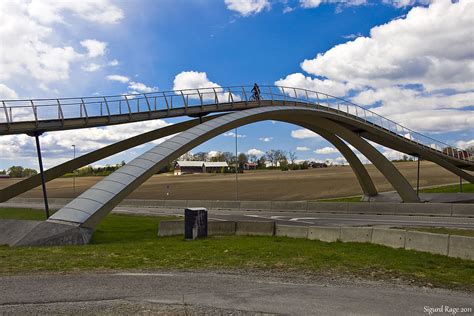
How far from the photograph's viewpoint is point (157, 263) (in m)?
12.1

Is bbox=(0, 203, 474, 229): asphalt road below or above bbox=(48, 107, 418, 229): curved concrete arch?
below

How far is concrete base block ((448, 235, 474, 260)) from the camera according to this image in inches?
455

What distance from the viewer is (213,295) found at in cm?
802

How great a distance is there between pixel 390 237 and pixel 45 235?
40.1ft

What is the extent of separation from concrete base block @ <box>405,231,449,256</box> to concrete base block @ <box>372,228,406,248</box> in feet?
0.79

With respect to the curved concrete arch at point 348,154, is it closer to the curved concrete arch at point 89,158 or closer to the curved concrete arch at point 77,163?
the curved concrete arch at point 89,158

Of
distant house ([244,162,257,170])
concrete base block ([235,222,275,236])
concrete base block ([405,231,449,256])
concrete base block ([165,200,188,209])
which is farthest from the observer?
distant house ([244,162,257,170])

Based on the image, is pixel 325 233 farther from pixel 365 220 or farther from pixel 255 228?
pixel 365 220

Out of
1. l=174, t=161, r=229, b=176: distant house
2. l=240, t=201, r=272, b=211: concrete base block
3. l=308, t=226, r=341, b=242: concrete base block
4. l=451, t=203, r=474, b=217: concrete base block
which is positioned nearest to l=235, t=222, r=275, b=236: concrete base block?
l=308, t=226, r=341, b=242: concrete base block

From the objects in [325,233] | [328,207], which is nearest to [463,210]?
[328,207]

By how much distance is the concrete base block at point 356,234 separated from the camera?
617 inches

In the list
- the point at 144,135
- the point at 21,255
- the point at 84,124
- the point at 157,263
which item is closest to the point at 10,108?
the point at 84,124

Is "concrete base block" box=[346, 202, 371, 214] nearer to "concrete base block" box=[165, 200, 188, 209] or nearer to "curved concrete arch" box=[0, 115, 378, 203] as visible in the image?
"curved concrete arch" box=[0, 115, 378, 203]

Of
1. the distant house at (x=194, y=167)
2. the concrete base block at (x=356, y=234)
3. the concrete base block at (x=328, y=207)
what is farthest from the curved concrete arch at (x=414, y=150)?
the distant house at (x=194, y=167)
